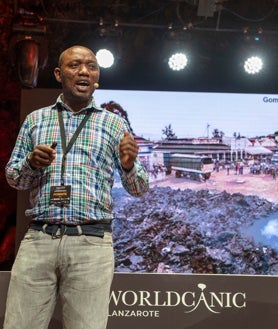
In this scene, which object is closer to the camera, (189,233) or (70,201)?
(70,201)

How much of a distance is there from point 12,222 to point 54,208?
12.1 ft

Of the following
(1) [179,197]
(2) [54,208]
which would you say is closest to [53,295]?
(2) [54,208]

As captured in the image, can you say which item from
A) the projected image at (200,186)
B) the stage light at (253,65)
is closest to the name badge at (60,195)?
the projected image at (200,186)

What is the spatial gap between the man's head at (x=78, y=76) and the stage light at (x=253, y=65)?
291cm

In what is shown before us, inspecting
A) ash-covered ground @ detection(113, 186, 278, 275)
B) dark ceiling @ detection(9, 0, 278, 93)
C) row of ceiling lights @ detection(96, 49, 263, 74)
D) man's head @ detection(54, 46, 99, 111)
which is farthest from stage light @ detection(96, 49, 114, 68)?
man's head @ detection(54, 46, 99, 111)

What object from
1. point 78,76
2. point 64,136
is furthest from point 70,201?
point 78,76

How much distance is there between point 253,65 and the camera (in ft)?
14.7

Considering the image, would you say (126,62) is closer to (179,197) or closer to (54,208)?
(179,197)

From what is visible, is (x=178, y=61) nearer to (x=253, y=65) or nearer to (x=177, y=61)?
(x=177, y=61)

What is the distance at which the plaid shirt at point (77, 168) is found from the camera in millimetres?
1690

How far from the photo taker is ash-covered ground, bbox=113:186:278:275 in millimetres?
4246

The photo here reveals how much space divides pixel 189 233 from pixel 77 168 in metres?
2.70

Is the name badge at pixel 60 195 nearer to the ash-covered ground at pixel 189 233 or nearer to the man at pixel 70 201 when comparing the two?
the man at pixel 70 201

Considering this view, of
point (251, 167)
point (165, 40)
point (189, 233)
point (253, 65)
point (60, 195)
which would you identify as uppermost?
point (165, 40)
